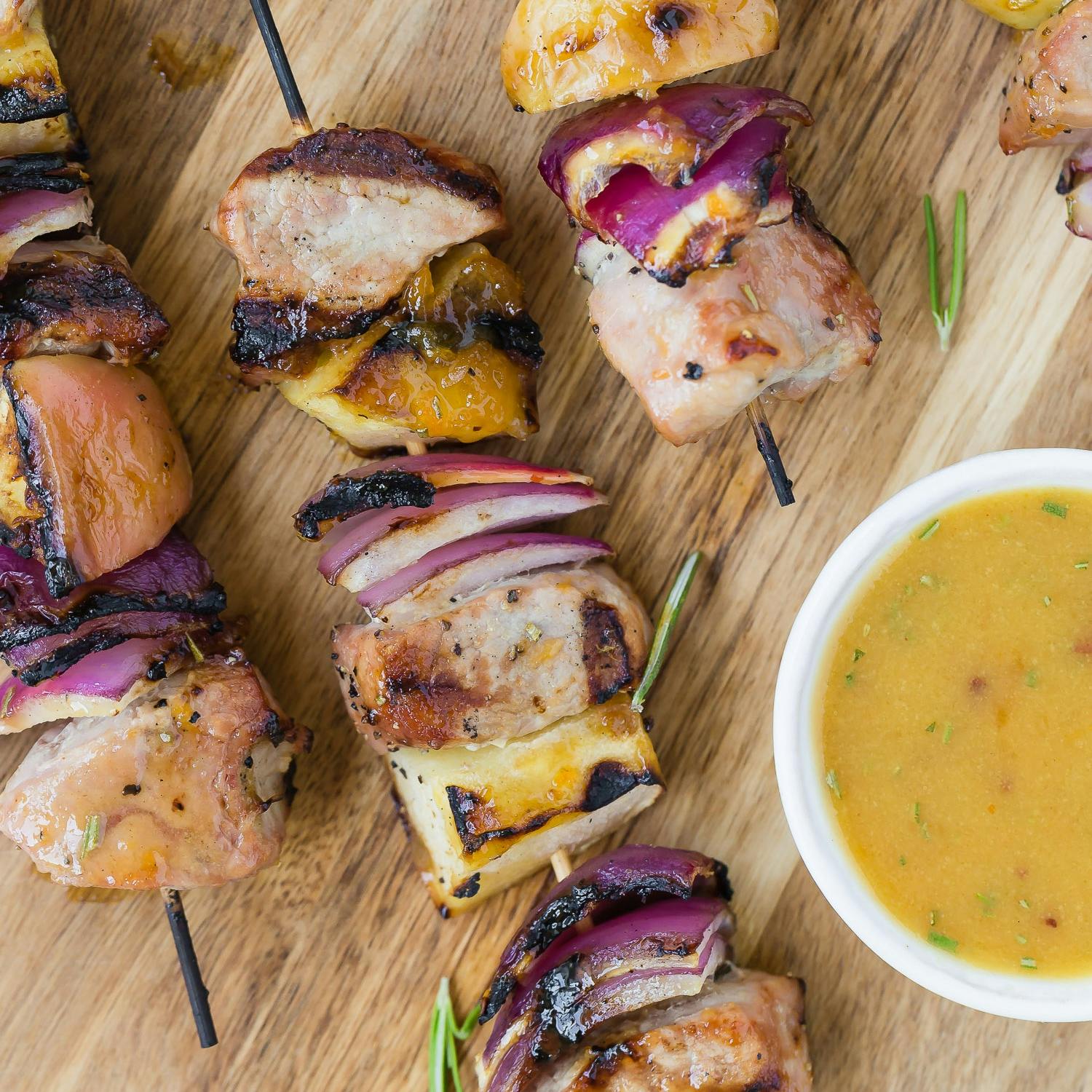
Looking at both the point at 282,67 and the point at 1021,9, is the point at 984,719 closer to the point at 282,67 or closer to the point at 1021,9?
the point at 1021,9

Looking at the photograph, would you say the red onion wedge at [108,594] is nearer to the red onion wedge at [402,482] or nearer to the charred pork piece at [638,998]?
the red onion wedge at [402,482]

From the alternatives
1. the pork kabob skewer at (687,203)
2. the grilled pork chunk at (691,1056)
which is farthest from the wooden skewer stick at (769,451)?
the grilled pork chunk at (691,1056)

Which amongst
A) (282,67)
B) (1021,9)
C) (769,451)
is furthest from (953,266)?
(282,67)

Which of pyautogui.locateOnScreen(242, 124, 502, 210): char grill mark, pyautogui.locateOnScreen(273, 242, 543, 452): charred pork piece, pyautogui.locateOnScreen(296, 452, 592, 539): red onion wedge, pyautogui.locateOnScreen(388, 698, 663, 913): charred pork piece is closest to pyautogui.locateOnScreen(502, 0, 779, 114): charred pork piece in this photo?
pyautogui.locateOnScreen(242, 124, 502, 210): char grill mark

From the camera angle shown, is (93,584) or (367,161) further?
(93,584)

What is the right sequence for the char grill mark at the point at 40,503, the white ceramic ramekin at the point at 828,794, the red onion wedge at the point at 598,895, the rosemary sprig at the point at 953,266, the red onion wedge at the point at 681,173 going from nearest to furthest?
the red onion wedge at the point at 681,173 < the char grill mark at the point at 40,503 < the white ceramic ramekin at the point at 828,794 < the red onion wedge at the point at 598,895 < the rosemary sprig at the point at 953,266

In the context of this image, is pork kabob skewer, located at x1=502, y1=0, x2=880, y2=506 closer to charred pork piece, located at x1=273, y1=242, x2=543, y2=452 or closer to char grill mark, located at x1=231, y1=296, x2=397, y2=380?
charred pork piece, located at x1=273, y1=242, x2=543, y2=452

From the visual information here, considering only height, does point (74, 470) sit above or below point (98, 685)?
above

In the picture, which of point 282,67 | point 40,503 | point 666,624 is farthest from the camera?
point 666,624
